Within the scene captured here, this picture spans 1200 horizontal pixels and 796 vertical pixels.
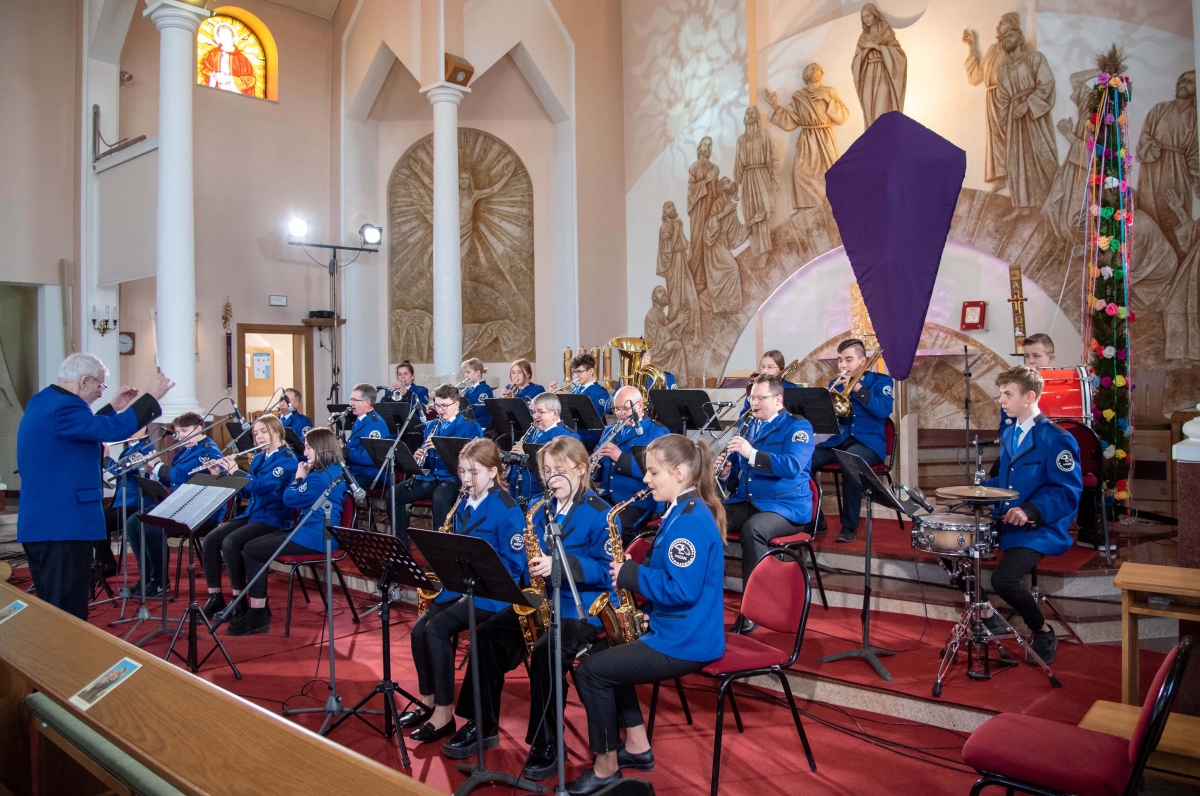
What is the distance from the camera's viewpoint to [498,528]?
423 cm

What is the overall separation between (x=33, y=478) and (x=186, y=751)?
3.65m

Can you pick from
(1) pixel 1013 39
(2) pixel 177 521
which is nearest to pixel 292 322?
(2) pixel 177 521

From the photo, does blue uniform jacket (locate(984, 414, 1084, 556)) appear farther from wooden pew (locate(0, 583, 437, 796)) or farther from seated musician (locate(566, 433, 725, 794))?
wooden pew (locate(0, 583, 437, 796))

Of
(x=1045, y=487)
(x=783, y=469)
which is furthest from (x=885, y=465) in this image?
(x=1045, y=487)

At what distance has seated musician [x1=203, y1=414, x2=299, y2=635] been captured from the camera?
6.14 meters

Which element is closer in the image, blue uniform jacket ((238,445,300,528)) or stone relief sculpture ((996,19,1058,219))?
blue uniform jacket ((238,445,300,528))

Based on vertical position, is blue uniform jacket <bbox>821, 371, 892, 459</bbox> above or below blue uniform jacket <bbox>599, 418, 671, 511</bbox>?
above

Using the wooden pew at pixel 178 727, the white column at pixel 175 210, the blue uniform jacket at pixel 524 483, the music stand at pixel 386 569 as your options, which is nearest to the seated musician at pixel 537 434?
the blue uniform jacket at pixel 524 483

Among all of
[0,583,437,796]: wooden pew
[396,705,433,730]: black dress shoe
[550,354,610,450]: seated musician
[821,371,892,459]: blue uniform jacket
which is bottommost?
[396,705,433,730]: black dress shoe

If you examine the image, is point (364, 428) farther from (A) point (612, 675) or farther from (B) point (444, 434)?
(A) point (612, 675)

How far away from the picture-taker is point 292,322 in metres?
14.0

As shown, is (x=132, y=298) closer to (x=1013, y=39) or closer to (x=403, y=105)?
(x=403, y=105)

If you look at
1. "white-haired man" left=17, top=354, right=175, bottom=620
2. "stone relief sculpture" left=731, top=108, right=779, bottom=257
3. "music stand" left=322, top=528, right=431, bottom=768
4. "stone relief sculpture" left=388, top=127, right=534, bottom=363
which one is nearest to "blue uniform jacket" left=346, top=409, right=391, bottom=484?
"white-haired man" left=17, top=354, right=175, bottom=620

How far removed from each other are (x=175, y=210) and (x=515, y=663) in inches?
326
